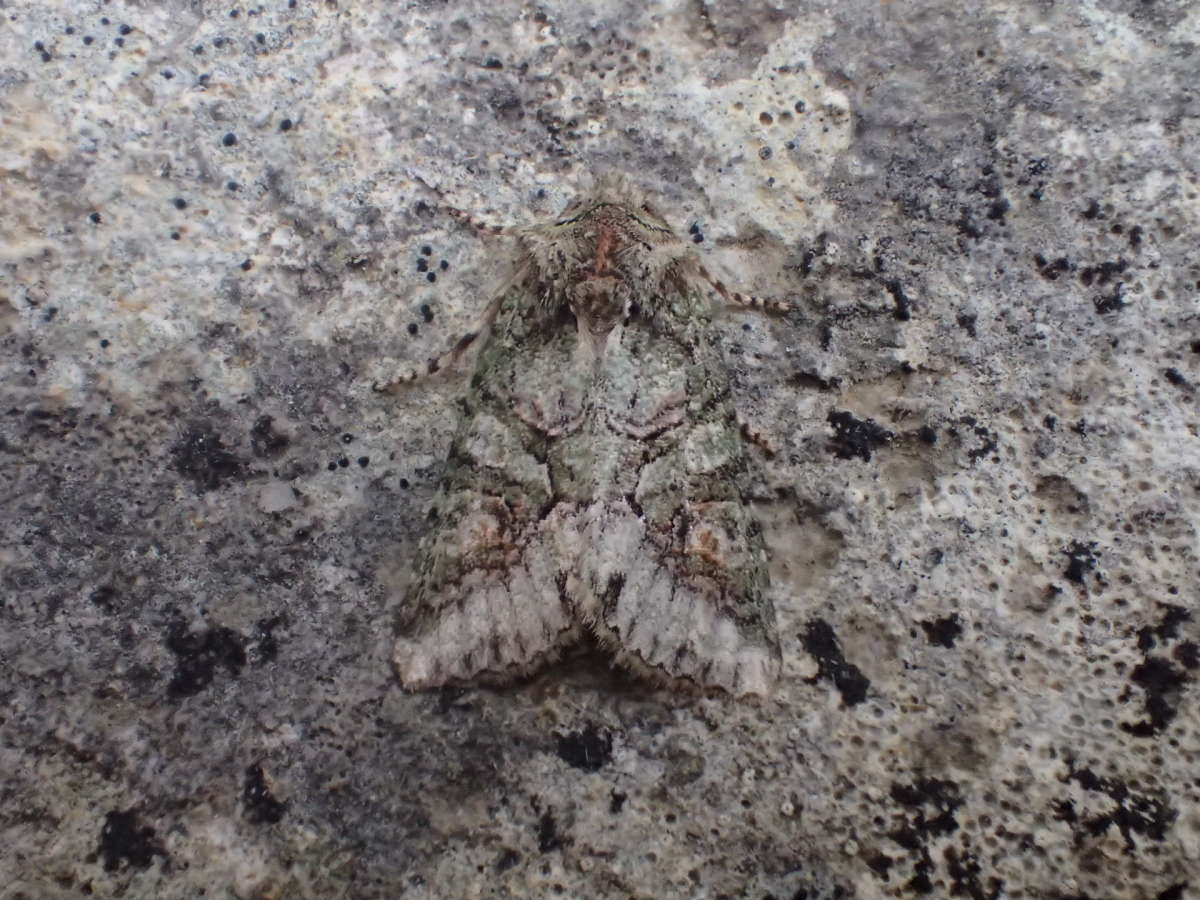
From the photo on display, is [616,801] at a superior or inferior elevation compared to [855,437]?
inferior

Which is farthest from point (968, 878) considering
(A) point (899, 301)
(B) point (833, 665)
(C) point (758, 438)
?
(A) point (899, 301)

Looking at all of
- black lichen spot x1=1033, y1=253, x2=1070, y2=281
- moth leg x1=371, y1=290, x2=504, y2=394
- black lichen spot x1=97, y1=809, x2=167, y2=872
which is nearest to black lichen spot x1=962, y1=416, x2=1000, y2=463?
black lichen spot x1=1033, y1=253, x2=1070, y2=281

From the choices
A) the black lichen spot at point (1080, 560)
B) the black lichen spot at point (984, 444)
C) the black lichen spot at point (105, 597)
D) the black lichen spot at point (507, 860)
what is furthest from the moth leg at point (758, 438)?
the black lichen spot at point (105, 597)

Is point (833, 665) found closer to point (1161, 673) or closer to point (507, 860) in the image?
point (1161, 673)

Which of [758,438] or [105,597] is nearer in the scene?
[105,597]

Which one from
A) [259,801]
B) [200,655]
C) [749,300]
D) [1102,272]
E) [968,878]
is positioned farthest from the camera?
[749,300]

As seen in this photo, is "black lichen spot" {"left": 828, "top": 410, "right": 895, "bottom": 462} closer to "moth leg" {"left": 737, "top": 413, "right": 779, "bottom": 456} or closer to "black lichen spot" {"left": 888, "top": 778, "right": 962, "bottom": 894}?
"moth leg" {"left": 737, "top": 413, "right": 779, "bottom": 456}
